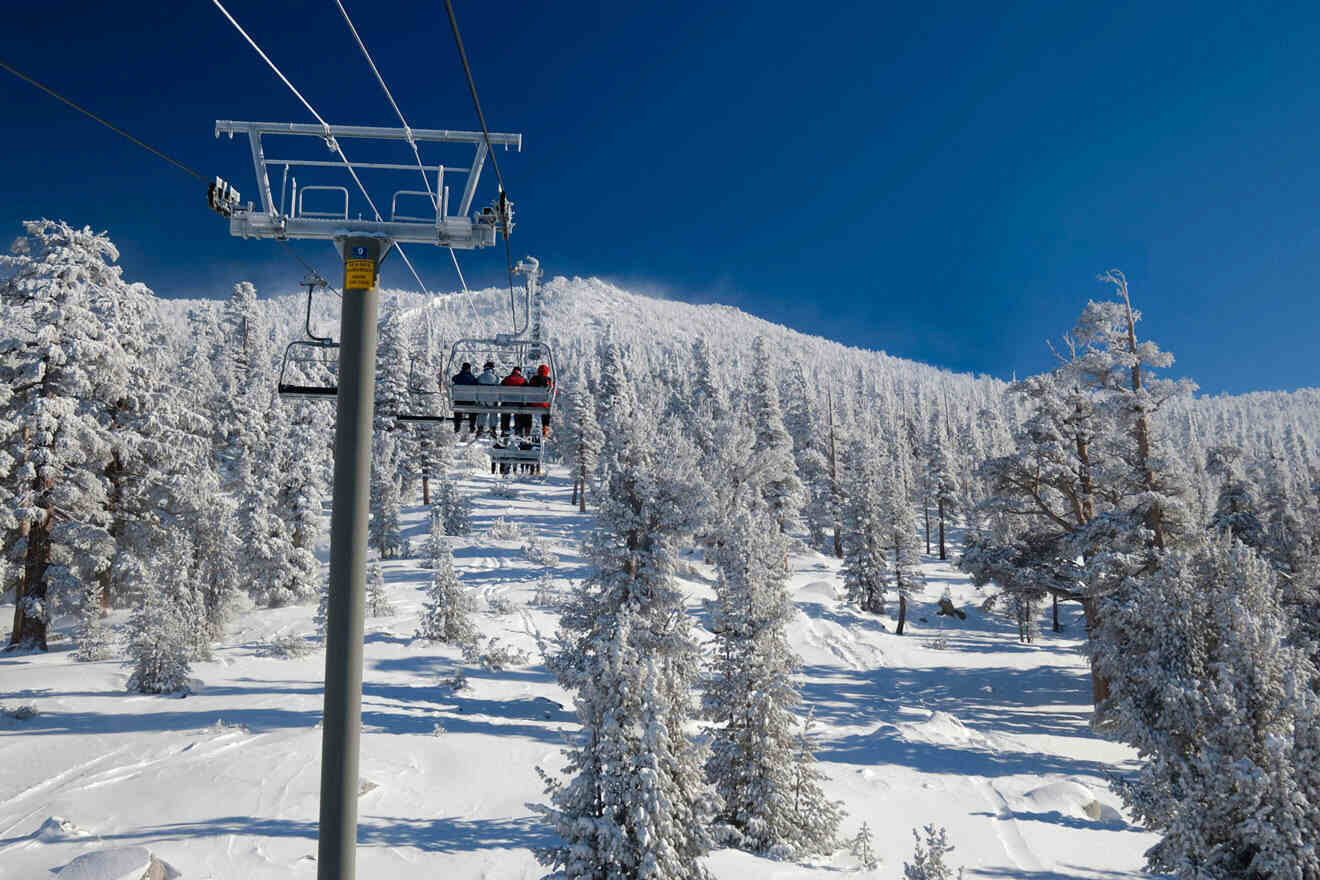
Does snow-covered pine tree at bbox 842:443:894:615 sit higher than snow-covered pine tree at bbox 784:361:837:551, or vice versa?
snow-covered pine tree at bbox 784:361:837:551

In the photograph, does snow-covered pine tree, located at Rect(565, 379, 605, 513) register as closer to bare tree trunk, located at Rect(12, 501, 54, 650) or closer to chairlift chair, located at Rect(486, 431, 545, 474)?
bare tree trunk, located at Rect(12, 501, 54, 650)

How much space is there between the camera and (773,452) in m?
47.7

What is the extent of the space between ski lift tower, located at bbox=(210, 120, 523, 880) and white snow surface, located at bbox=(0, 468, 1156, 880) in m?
7.61

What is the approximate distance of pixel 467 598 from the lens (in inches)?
1166

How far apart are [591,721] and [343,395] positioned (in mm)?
6798

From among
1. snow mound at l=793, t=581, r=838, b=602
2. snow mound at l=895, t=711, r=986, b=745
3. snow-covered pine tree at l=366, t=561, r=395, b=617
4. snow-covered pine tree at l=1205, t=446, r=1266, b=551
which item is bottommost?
snow mound at l=895, t=711, r=986, b=745

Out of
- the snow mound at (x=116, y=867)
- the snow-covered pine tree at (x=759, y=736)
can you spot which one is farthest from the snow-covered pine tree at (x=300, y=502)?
the snow-covered pine tree at (x=759, y=736)

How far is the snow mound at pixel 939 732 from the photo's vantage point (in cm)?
2378

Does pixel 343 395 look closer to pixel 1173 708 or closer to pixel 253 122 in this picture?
pixel 253 122

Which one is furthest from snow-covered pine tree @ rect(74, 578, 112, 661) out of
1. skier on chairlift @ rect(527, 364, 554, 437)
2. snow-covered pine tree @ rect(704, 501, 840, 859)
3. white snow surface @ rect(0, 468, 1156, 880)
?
skier on chairlift @ rect(527, 364, 554, 437)

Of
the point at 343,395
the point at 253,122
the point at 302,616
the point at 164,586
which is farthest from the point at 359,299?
the point at 302,616

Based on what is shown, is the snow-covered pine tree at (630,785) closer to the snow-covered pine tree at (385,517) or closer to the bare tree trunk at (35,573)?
the bare tree trunk at (35,573)

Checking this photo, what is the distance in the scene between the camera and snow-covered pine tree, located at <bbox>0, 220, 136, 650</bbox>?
22078 millimetres

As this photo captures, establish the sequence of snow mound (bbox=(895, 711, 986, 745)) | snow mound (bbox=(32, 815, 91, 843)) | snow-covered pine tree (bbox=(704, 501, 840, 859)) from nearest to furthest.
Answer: snow mound (bbox=(32, 815, 91, 843)), snow-covered pine tree (bbox=(704, 501, 840, 859)), snow mound (bbox=(895, 711, 986, 745))
